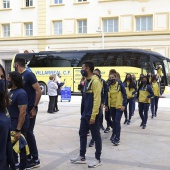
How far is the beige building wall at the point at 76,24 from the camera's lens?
90.7 ft

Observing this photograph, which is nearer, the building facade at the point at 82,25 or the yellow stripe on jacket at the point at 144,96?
the yellow stripe on jacket at the point at 144,96

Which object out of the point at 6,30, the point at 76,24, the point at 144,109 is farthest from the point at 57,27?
the point at 144,109

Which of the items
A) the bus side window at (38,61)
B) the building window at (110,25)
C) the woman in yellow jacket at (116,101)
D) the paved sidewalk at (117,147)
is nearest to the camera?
the paved sidewalk at (117,147)

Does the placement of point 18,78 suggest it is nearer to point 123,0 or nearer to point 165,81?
point 165,81

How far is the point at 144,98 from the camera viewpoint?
9172 millimetres

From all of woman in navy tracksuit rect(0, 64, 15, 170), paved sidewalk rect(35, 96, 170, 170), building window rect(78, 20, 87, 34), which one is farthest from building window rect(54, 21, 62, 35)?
woman in navy tracksuit rect(0, 64, 15, 170)

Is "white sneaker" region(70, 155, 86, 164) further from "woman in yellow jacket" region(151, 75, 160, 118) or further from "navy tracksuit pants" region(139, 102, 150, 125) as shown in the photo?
"woman in yellow jacket" region(151, 75, 160, 118)

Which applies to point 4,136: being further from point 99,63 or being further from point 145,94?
point 99,63

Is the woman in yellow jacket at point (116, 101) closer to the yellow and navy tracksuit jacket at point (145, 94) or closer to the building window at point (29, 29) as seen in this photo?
the yellow and navy tracksuit jacket at point (145, 94)

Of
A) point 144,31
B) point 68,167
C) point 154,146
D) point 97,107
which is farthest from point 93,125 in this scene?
point 144,31

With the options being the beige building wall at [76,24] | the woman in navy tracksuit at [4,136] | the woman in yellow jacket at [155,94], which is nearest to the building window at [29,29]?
the beige building wall at [76,24]

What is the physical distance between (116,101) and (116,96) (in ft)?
0.59

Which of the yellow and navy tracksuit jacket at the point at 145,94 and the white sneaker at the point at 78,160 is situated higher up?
the yellow and navy tracksuit jacket at the point at 145,94

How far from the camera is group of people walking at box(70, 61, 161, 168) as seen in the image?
5277mm
